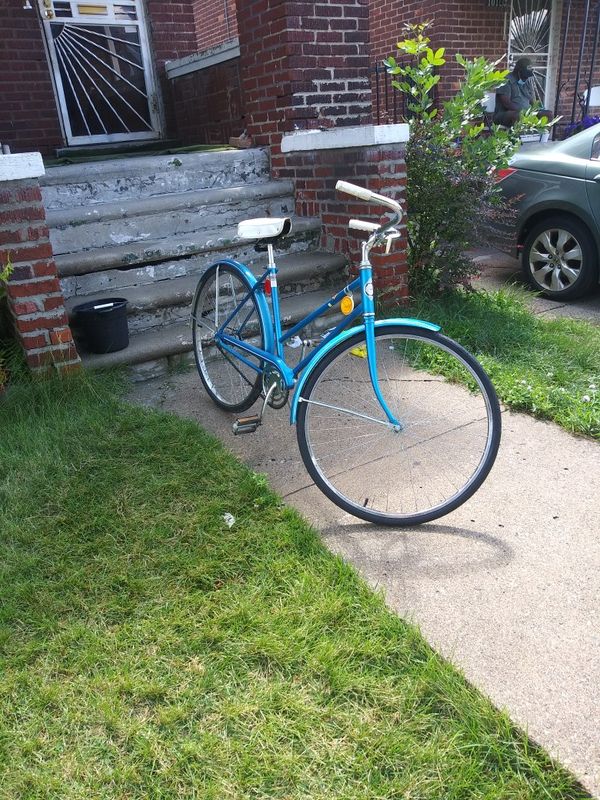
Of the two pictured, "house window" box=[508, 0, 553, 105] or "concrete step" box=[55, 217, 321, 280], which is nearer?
"concrete step" box=[55, 217, 321, 280]

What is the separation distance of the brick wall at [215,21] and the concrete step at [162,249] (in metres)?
7.44

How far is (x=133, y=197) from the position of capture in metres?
5.06

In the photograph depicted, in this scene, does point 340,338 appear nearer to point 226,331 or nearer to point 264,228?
point 264,228

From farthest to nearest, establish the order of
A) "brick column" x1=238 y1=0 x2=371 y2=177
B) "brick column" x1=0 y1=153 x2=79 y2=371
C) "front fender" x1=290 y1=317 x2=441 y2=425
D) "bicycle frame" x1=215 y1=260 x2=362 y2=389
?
"brick column" x1=238 y1=0 x2=371 y2=177, "brick column" x1=0 y1=153 x2=79 y2=371, "bicycle frame" x1=215 y1=260 x2=362 y2=389, "front fender" x1=290 y1=317 x2=441 y2=425

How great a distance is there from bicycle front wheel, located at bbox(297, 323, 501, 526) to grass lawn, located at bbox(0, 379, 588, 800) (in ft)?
1.28

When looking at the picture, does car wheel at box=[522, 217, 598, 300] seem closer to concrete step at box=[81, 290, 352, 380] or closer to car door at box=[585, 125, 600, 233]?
car door at box=[585, 125, 600, 233]

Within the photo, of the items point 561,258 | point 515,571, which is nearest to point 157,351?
point 515,571

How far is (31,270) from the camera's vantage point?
143 inches

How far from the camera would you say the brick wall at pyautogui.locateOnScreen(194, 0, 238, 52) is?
11297 mm

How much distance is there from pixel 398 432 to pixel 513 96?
29.7ft

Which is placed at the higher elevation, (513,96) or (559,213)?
(513,96)

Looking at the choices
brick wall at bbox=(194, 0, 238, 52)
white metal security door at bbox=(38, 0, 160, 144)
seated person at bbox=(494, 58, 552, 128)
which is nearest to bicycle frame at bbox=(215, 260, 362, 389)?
white metal security door at bbox=(38, 0, 160, 144)

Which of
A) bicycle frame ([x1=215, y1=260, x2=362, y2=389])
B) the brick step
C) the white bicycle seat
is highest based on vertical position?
the white bicycle seat

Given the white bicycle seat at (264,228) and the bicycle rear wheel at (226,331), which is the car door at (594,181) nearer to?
the bicycle rear wheel at (226,331)
